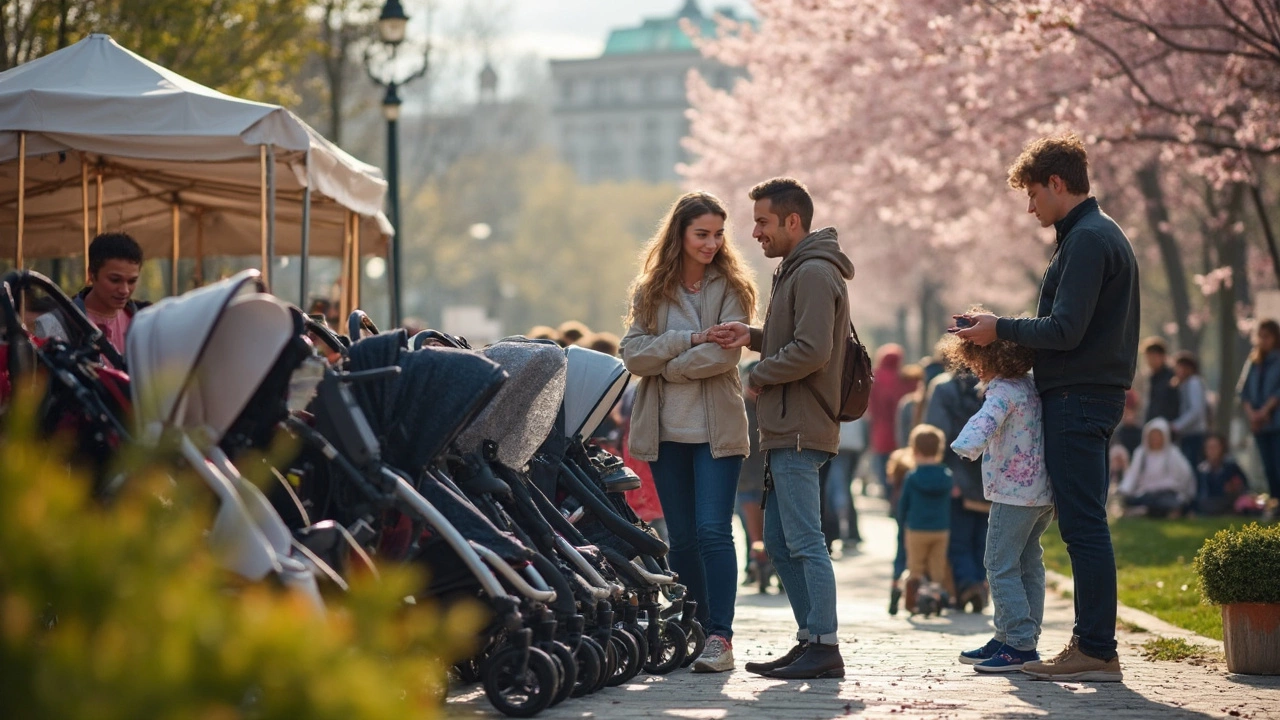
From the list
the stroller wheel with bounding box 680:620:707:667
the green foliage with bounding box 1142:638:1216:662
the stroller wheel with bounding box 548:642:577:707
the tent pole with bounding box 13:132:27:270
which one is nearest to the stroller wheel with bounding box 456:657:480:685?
the stroller wheel with bounding box 548:642:577:707

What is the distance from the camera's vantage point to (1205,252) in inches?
1192

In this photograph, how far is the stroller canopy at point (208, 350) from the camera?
16.0 ft

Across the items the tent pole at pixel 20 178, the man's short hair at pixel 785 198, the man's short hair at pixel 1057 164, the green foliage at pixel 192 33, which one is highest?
the green foliage at pixel 192 33

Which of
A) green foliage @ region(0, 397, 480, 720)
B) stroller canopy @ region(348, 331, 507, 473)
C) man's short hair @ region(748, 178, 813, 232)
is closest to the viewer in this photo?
green foliage @ region(0, 397, 480, 720)

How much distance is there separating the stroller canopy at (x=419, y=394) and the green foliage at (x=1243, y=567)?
349cm

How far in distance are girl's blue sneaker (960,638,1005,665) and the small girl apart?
0.05 metres

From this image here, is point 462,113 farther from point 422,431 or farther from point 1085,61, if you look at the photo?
point 422,431

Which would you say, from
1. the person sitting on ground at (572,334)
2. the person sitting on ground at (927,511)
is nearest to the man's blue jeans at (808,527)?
the person sitting on ground at (927,511)

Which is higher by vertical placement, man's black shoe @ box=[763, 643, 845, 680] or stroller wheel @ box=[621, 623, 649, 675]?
stroller wheel @ box=[621, 623, 649, 675]

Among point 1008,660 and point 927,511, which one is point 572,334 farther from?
point 1008,660

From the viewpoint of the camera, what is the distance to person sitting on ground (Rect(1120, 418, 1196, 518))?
20.3m

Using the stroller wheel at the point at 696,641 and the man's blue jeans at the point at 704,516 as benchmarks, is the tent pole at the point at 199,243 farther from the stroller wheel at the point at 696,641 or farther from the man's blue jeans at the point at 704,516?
the stroller wheel at the point at 696,641

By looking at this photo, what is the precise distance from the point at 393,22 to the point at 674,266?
10500 mm

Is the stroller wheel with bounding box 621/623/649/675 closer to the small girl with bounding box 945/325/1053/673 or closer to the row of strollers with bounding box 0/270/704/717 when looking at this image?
the row of strollers with bounding box 0/270/704/717
